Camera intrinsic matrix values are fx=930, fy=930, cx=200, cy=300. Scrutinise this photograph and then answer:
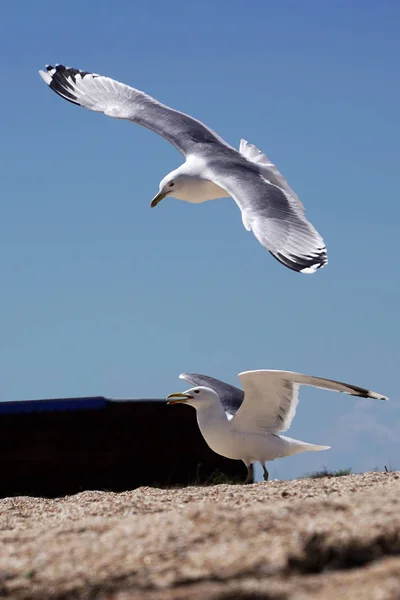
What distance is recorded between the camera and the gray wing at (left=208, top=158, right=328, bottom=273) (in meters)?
5.82

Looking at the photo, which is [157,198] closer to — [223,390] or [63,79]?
[223,390]

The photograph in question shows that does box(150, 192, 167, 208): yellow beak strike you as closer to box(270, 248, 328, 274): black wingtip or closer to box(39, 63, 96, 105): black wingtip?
box(39, 63, 96, 105): black wingtip

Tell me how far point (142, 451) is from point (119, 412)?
1.48 ft

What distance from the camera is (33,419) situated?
8906 millimetres

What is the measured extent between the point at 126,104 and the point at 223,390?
347 cm

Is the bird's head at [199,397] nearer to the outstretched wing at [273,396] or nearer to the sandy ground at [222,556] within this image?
the outstretched wing at [273,396]

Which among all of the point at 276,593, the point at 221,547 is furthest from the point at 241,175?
the point at 276,593

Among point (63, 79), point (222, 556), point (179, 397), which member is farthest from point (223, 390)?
point (222, 556)

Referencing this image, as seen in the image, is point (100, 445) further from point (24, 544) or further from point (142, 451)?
point (24, 544)

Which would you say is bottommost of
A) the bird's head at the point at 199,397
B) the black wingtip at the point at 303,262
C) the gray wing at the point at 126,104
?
the bird's head at the point at 199,397

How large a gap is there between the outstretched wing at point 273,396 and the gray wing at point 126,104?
2789mm

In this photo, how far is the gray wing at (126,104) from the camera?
874cm

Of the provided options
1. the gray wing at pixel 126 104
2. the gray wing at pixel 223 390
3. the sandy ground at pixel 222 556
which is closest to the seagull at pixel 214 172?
the gray wing at pixel 126 104

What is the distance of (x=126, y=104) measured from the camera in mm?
9633
